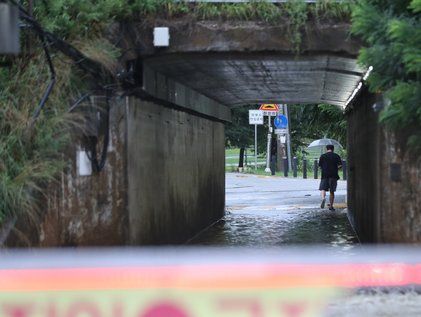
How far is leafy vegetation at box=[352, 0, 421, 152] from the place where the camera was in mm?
5574

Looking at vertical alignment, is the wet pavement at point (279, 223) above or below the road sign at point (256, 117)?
below

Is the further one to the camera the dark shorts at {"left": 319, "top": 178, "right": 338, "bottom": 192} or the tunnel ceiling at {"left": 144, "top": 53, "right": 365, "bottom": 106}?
the dark shorts at {"left": 319, "top": 178, "right": 338, "bottom": 192}

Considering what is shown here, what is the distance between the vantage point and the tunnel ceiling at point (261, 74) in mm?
7762

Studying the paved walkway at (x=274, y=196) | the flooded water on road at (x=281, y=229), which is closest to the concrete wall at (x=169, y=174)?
the flooded water on road at (x=281, y=229)

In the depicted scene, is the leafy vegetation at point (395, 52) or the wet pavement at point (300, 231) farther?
the leafy vegetation at point (395, 52)

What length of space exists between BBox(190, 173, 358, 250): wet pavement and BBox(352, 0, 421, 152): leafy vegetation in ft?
12.6

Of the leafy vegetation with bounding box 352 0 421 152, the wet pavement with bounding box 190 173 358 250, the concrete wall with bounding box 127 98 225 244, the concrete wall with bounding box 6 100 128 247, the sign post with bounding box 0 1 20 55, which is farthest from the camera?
the wet pavement with bounding box 190 173 358 250

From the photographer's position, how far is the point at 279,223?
12656 mm

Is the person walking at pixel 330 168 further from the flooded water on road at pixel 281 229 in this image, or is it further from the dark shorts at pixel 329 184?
the flooded water on road at pixel 281 229

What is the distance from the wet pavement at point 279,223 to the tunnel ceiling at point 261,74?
2.84 meters

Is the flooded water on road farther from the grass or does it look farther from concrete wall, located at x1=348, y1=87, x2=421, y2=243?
the grass

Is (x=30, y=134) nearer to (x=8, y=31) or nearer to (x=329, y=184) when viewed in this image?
(x=8, y=31)

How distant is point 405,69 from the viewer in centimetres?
597

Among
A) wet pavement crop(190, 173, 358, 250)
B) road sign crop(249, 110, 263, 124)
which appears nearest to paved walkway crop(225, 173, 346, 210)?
wet pavement crop(190, 173, 358, 250)
